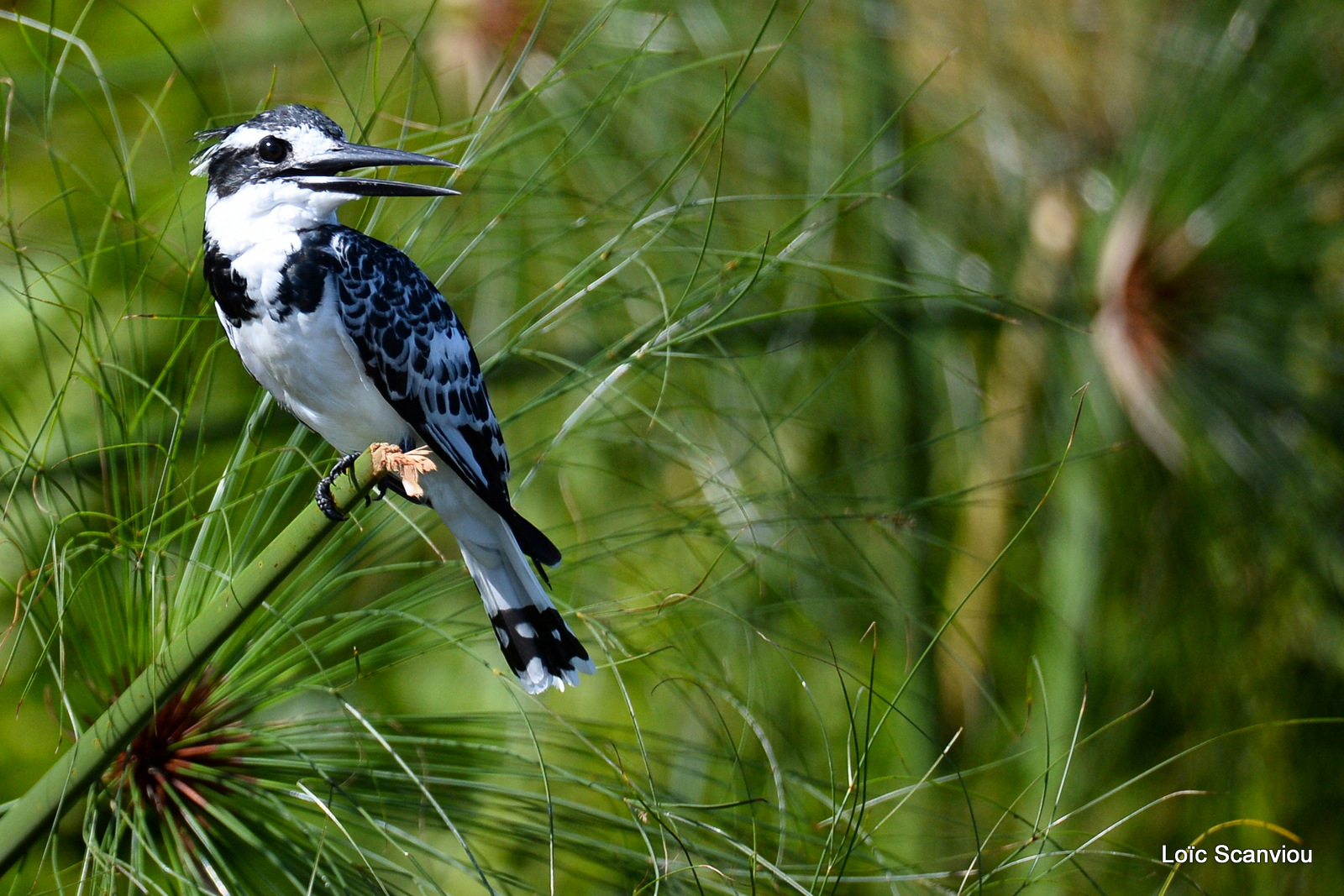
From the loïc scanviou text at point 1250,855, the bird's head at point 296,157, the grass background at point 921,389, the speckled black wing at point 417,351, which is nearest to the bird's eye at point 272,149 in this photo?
the bird's head at point 296,157

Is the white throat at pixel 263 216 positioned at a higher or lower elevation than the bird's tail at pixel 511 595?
higher

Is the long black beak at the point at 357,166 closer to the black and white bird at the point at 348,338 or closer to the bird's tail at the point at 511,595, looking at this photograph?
the black and white bird at the point at 348,338

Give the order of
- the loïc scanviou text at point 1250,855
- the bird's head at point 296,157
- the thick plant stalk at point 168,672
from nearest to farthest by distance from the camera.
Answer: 1. the thick plant stalk at point 168,672
2. the bird's head at point 296,157
3. the loïc scanviou text at point 1250,855

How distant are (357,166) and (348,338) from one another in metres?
0.26

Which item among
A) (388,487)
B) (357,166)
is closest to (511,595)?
(388,487)

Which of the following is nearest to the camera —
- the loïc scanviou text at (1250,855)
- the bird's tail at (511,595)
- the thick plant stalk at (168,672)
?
the thick plant stalk at (168,672)

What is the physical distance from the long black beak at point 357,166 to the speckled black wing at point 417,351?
10cm

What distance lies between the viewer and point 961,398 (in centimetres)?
246

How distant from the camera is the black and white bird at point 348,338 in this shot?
1335mm

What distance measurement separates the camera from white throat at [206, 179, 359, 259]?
1.35m

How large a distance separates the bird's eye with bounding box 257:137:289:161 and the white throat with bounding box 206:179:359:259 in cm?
3

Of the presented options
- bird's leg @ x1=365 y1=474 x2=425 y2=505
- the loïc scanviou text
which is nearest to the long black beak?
bird's leg @ x1=365 y1=474 x2=425 y2=505

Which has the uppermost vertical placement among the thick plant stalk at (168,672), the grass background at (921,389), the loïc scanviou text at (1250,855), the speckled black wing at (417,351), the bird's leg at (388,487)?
the grass background at (921,389)

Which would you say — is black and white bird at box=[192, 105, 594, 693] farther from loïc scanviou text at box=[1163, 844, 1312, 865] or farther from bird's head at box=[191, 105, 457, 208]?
loïc scanviou text at box=[1163, 844, 1312, 865]
